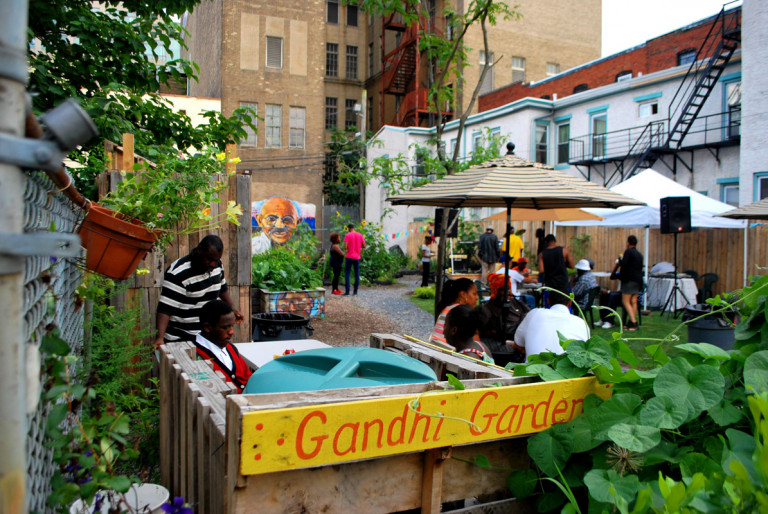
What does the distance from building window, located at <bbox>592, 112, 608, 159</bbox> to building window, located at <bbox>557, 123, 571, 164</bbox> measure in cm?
123

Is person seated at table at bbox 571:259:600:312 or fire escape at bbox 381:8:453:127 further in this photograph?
fire escape at bbox 381:8:453:127

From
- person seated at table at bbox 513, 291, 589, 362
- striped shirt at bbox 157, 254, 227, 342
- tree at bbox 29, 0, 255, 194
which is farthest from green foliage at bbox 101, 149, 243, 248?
person seated at table at bbox 513, 291, 589, 362

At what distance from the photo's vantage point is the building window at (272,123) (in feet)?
91.5

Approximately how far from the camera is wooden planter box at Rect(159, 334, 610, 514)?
5.34 feet

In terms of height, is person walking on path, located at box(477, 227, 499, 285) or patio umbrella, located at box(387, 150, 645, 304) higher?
patio umbrella, located at box(387, 150, 645, 304)

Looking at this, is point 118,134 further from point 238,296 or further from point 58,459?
point 58,459

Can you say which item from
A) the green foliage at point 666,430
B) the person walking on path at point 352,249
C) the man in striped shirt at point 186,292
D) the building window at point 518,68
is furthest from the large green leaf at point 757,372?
the building window at point 518,68

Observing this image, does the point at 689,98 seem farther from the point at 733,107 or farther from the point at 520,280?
the point at 520,280

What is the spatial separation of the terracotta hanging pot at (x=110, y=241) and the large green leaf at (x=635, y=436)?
2.43 meters

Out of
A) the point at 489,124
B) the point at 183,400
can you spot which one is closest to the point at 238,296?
the point at 183,400

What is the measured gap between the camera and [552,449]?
→ 2.07 m

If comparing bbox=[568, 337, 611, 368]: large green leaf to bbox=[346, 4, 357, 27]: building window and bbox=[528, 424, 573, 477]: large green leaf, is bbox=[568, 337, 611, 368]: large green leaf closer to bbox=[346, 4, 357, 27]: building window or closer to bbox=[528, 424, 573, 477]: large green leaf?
bbox=[528, 424, 573, 477]: large green leaf

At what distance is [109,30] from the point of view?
6.09 meters

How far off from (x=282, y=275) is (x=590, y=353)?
804cm
